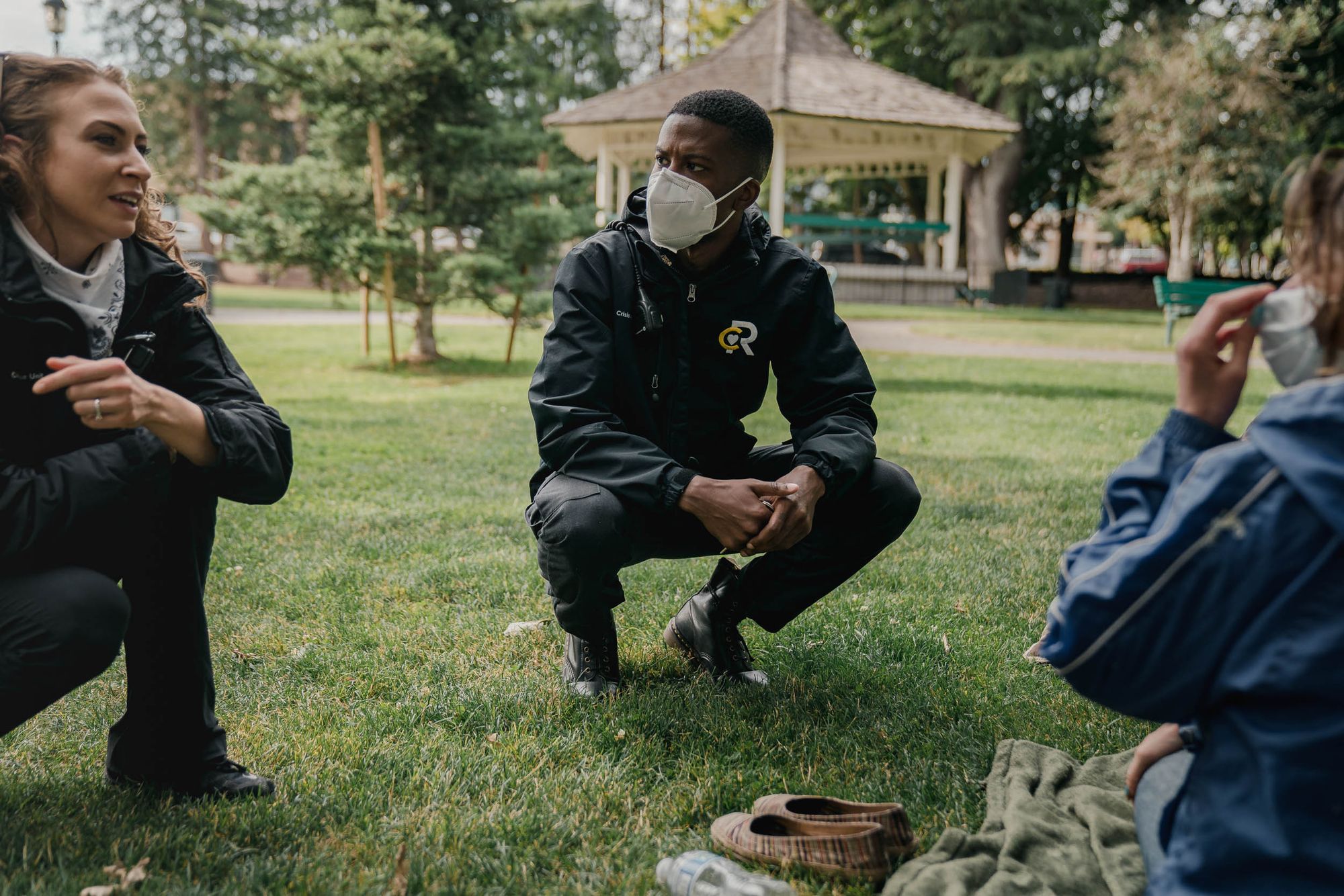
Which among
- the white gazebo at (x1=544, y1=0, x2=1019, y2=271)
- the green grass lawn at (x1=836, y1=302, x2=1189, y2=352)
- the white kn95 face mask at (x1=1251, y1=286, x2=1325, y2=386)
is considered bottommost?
the green grass lawn at (x1=836, y1=302, x2=1189, y2=352)

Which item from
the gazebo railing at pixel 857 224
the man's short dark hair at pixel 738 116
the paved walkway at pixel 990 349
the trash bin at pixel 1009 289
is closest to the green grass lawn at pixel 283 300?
the gazebo railing at pixel 857 224

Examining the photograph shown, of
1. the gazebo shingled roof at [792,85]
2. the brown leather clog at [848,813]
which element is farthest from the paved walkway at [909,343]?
the brown leather clog at [848,813]

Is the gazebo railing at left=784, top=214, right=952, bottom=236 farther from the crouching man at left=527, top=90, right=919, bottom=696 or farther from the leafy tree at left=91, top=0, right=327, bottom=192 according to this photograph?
the leafy tree at left=91, top=0, right=327, bottom=192

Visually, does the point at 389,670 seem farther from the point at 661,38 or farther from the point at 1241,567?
the point at 661,38

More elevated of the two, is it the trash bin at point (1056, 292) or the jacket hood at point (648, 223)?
the jacket hood at point (648, 223)

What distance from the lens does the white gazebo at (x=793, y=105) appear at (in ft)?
59.5

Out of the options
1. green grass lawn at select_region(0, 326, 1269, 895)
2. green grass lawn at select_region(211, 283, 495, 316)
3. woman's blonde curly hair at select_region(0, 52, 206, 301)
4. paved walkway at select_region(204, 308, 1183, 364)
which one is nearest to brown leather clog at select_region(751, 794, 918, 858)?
green grass lawn at select_region(0, 326, 1269, 895)

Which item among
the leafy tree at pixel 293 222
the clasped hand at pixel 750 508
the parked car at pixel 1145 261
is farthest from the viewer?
the parked car at pixel 1145 261

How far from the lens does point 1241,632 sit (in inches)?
58.1

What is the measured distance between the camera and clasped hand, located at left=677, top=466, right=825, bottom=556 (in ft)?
9.26

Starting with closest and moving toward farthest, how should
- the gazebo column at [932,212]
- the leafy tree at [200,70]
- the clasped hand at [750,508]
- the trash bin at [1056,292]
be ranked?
the clasped hand at [750,508], the gazebo column at [932,212], the trash bin at [1056,292], the leafy tree at [200,70]

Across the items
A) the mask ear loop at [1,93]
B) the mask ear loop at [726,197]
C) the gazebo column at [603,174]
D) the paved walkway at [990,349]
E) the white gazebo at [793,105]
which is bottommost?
the paved walkway at [990,349]

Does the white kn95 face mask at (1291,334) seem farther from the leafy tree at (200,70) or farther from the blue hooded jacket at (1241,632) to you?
the leafy tree at (200,70)

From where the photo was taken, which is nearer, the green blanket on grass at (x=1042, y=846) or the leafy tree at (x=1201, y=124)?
the green blanket on grass at (x=1042, y=846)
